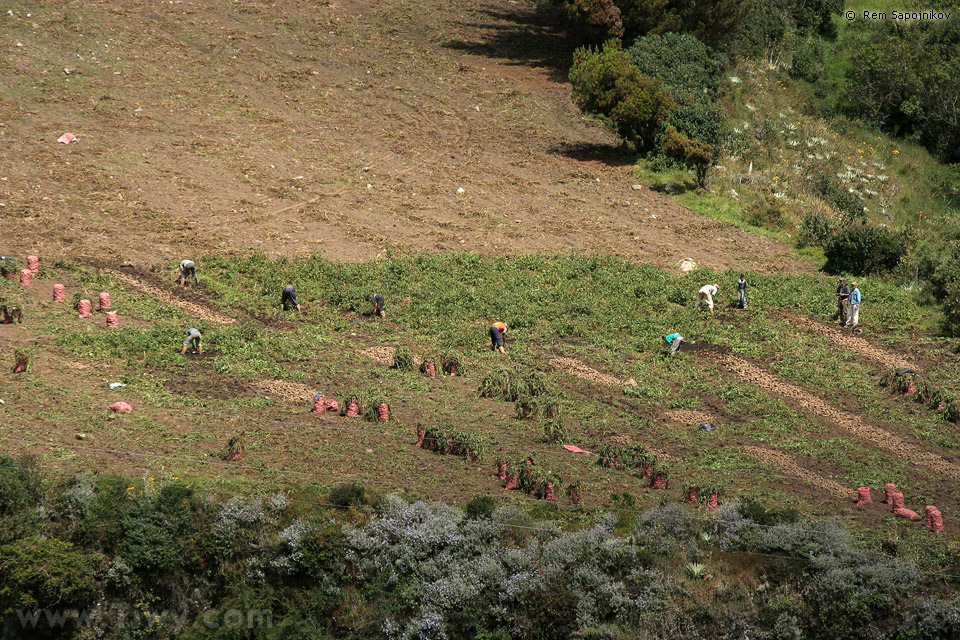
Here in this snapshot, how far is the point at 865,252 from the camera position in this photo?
1284 inches

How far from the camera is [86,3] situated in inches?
1817

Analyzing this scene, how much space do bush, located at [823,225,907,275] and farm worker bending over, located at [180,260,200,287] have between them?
65.8ft

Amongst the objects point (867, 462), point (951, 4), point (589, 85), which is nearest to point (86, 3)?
point (589, 85)

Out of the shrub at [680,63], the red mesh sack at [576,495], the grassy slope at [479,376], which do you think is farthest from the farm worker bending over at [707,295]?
the shrub at [680,63]

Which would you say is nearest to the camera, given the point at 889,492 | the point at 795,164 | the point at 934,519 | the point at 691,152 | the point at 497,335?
the point at 934,519

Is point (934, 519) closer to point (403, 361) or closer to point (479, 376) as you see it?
point (479, 376)

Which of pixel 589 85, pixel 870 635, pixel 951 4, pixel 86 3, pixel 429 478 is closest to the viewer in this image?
pixel 870 635

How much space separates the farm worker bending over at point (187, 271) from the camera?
1121 inches

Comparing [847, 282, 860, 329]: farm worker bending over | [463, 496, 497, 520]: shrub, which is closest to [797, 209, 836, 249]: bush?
[847, 282, 860, 329]: farm worker bending over

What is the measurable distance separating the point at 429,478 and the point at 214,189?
18.8 meters

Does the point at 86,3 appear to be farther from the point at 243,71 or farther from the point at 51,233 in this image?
the point at 51,233

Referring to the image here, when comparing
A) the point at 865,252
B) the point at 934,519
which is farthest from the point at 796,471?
the point at 865,252

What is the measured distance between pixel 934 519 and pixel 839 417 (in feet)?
18.3

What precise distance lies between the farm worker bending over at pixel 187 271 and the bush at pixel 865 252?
790 inches
